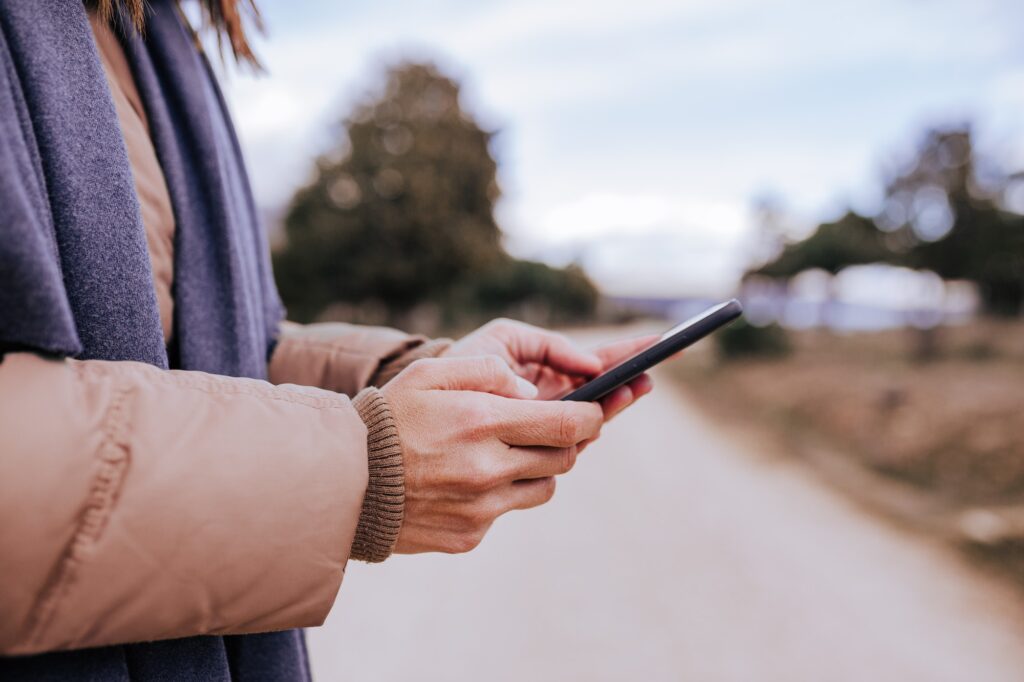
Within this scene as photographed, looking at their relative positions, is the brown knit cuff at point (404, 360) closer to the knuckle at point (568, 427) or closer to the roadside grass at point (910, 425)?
the knuckle at point (568, 427)

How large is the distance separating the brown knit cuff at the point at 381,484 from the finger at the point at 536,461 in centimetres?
18

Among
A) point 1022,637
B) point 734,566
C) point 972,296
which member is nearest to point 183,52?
point 734,566

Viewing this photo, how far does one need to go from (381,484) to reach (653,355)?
62 centimetres

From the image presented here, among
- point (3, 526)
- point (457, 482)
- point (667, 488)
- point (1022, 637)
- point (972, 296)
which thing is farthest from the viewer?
point (972, 296)

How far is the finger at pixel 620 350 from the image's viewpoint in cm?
149

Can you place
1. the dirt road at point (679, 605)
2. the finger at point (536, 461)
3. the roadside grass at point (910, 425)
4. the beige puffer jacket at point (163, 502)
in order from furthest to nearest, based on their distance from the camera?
the roadside grass at point (910, 425)
the dirt road at point (679, 605)
the finger at point (536, 461)
the beige puffer jacket at point (163, 502)

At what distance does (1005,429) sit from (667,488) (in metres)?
3.91

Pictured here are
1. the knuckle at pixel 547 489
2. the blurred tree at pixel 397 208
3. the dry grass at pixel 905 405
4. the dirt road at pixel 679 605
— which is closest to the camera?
the knuckle at pixel 547 489

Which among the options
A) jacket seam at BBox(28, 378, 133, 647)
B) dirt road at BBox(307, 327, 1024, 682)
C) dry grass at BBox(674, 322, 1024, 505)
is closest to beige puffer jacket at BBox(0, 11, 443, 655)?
jacket seam at BBox(28, 378, 133, 647)

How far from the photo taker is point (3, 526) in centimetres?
62

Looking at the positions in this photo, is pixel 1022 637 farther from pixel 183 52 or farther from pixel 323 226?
pixel 323 226

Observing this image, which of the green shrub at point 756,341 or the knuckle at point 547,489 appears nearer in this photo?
the knuckle at point 547,489

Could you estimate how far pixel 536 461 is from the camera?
1042 millimetres

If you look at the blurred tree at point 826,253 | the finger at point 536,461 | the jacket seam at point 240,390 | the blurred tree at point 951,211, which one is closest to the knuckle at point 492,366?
the finger at point 536,461
